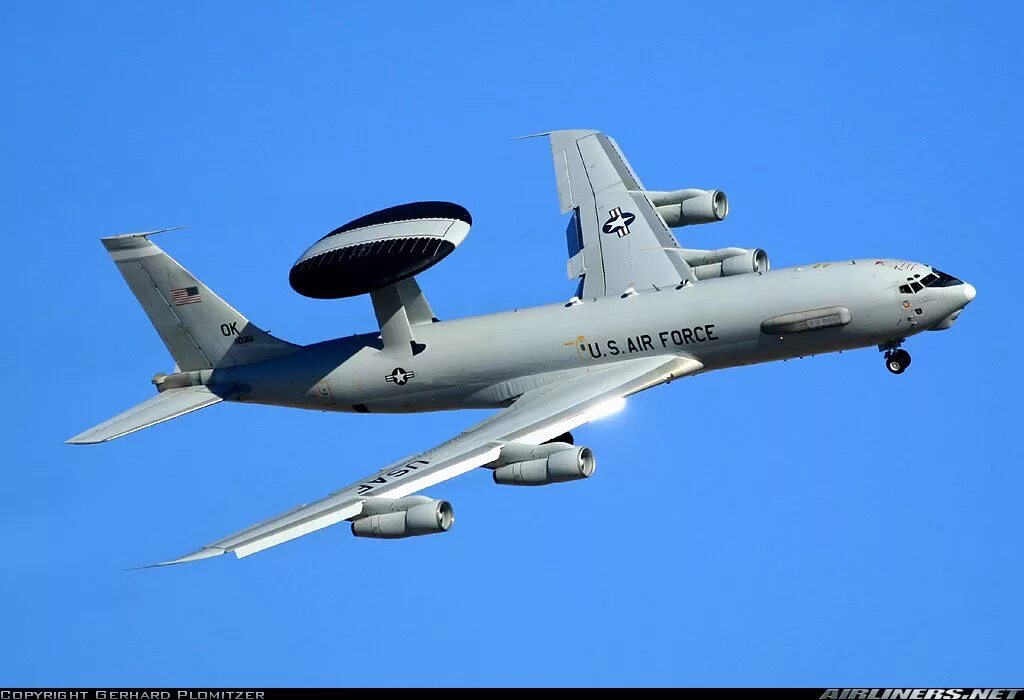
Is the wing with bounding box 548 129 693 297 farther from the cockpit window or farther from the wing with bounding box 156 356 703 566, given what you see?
the cockpit window

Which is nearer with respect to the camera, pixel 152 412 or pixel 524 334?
pixel 524 334

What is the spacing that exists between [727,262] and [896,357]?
8.78 m

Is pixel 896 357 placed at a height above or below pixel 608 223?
below

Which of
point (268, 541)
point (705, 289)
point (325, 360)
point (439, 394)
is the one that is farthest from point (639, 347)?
point (268, 541)

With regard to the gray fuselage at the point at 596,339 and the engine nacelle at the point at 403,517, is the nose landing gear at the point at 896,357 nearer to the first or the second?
the gray fuselage at the point at 596,339

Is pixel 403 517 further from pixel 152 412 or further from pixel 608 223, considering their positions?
pixel 608 223

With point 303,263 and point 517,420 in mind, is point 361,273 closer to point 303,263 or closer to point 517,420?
point 303,263

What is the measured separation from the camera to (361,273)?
69.8 meters

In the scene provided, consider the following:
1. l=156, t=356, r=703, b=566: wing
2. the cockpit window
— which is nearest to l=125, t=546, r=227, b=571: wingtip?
l=156, t=356, r=703, b=566: wing

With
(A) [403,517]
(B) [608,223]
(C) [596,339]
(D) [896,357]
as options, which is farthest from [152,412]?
(D) [896,357]

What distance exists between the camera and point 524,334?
72062mm

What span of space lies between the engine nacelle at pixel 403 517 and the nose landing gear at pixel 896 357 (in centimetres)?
2109

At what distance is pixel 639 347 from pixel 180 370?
69.4 ft

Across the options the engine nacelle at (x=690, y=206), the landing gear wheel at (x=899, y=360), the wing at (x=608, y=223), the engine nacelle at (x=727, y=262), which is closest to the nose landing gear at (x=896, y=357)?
the landing gear wheel at (x=899, y=360)
